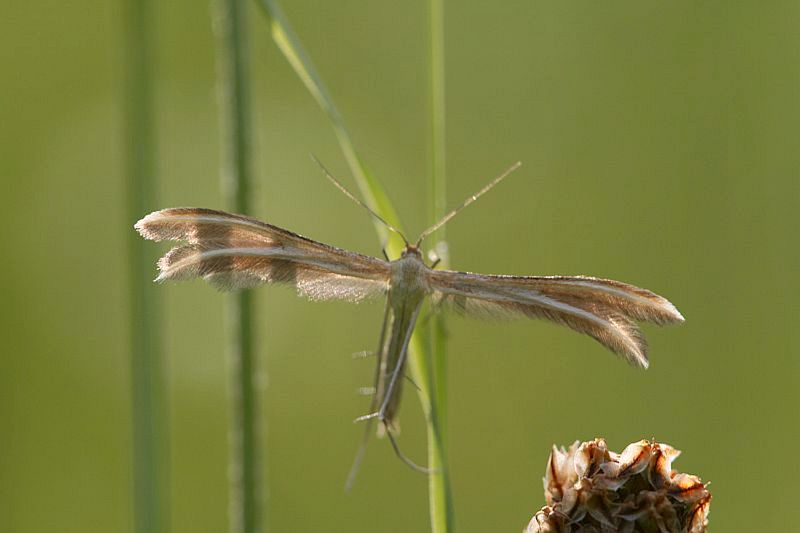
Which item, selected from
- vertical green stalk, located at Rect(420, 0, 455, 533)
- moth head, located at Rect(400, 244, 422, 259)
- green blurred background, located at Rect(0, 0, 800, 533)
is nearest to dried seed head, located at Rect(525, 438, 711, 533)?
vertical green stalk, located at Rect(420, 0, 455, 533)

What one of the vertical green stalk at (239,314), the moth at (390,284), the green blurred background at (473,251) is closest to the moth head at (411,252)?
the moth at (390,284)

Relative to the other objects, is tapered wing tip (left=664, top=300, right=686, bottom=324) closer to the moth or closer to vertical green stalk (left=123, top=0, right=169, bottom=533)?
the moth

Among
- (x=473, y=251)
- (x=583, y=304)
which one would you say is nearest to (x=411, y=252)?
(x=583, y=304)

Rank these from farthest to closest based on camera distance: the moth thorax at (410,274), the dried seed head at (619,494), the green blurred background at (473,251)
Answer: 1. the green blurred background at (473,251)
2. the moth thorax at (410,274)
3. the dried seed head at (619,494)

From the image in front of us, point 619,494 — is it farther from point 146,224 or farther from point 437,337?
point 146,224

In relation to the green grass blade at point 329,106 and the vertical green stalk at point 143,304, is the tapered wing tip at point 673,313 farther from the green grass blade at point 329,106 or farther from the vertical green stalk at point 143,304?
the vertical green stalk at point 143,304

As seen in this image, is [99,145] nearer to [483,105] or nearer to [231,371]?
[483,105]
